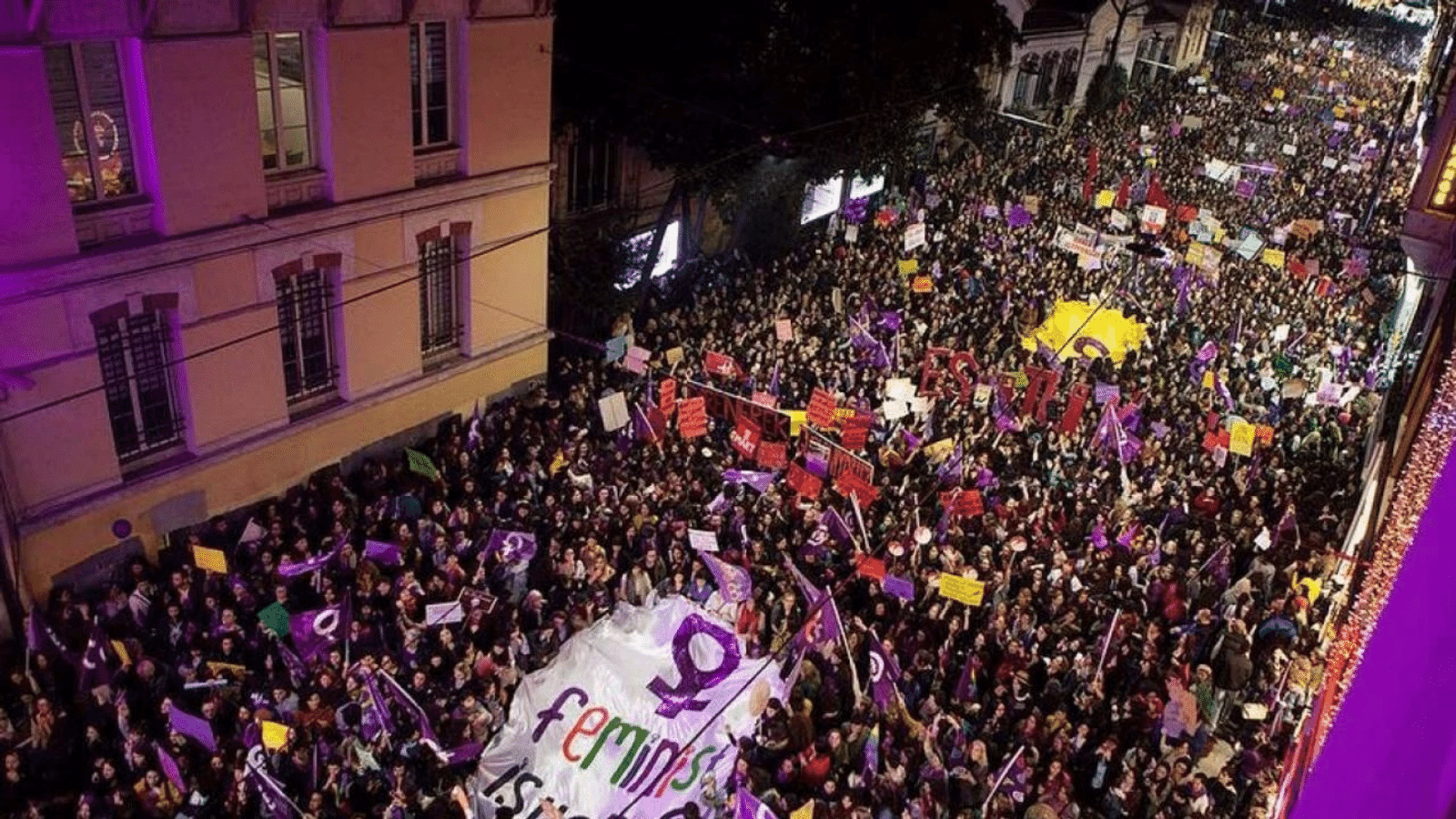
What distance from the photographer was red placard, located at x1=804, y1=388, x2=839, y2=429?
16.8 meters

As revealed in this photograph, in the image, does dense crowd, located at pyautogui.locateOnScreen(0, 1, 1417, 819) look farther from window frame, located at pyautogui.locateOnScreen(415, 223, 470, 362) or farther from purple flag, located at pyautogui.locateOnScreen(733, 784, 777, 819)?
window frame, located at pyautogui.locateOnScreen(415, 223, 470, 362)

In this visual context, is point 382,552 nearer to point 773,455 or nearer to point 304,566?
point 304,566

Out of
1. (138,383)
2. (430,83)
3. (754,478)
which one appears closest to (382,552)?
(138,383)

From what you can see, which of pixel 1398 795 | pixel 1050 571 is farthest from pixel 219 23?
pixel 1398 795

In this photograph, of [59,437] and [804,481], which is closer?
[59,437]

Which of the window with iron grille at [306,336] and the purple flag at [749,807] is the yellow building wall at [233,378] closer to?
the window with iron grille at [306,336]

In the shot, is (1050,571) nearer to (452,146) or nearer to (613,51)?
(452,146)

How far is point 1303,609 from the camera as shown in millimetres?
15016

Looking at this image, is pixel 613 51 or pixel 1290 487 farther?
pixel 613 51

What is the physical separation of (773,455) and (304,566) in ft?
22.7

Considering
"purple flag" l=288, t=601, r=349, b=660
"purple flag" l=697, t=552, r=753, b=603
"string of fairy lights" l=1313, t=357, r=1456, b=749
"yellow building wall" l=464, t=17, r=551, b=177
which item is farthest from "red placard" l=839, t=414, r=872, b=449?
"purple flag" l=288, t=601, r=349, b=660

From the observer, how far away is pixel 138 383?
13852mm

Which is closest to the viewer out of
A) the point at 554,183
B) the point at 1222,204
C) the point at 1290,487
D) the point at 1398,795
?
the point at 1398,795

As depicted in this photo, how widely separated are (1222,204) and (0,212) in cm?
3394
